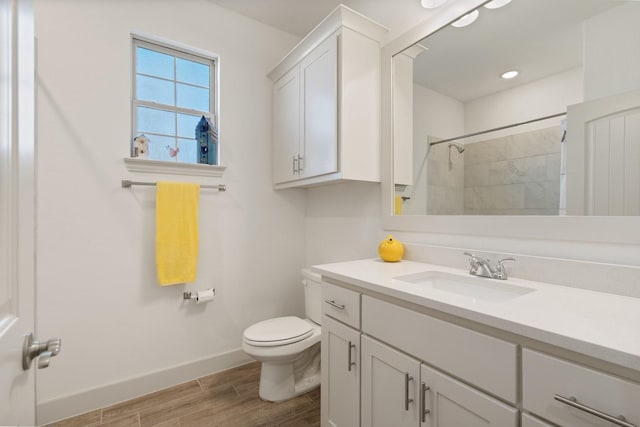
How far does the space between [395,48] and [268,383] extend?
7.27 feet

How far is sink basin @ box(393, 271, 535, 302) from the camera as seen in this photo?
3.80 feet

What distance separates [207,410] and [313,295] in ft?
3.05

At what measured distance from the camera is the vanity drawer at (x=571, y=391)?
1.99 ft

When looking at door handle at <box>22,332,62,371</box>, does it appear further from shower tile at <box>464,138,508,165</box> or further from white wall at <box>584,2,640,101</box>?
white wall at <box>584,2,640,101</box>

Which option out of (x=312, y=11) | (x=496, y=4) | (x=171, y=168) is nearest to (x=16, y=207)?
(x=171, y=168)

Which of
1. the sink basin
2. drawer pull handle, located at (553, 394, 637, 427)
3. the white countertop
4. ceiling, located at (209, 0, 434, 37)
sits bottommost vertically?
drawer pull handle, located at (553, 394, 637, 427)

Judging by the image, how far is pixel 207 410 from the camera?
1722mm

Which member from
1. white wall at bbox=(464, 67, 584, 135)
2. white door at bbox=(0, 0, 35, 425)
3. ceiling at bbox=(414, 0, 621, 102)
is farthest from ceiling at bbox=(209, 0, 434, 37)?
white door at bbox=(0, 0, 35, 425)

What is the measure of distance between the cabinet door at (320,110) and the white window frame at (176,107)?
2.22ft

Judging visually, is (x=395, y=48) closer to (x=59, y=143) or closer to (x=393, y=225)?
(x=393, y=225)

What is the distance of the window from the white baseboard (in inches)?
56.7

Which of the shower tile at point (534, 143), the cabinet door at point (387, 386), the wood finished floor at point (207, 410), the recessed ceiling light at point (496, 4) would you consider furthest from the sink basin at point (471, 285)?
the recessed ceiling light at point (496, 4)

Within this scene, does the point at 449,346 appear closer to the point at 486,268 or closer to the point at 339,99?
the point at 486,268

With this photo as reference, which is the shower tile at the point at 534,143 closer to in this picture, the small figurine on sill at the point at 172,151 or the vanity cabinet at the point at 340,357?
the vanity cabinet at the point at 340,357
